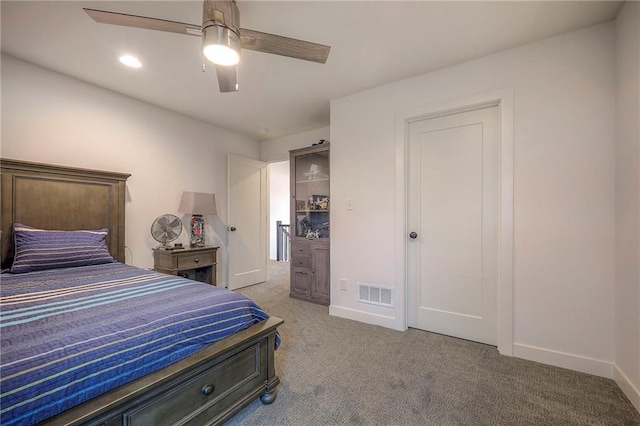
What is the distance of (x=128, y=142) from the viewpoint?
10.2 ft

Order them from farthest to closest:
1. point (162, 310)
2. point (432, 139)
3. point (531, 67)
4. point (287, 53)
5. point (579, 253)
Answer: point (432, 139)
point (531, 67)
point (579, 253)
point (287, 53)
point (162, 310)

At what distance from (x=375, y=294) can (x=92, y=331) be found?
7.78 ft

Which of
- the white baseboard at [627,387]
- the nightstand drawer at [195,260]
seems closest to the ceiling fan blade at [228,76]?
the nightstand drawer at [195,260]

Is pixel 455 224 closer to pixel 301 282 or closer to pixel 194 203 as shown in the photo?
pixel 301 282

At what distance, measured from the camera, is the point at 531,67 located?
217 centimetres

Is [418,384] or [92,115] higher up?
[92,115]

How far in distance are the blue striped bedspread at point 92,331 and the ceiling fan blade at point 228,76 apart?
4.37 feet

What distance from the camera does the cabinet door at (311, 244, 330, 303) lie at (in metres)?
3.49

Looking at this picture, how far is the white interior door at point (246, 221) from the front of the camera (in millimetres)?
4184

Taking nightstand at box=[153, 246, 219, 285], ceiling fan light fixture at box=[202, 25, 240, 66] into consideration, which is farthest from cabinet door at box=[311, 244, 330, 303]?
ceiling fan light fixture at box=[202, 25, 240, 66]

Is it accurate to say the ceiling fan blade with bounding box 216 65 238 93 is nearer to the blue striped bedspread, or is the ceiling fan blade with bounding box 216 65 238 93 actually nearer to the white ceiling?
the white ceiling

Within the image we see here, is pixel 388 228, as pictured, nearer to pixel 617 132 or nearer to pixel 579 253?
pixel 579 253

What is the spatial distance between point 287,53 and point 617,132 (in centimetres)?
229

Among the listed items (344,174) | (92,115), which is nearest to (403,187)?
(344,174)
